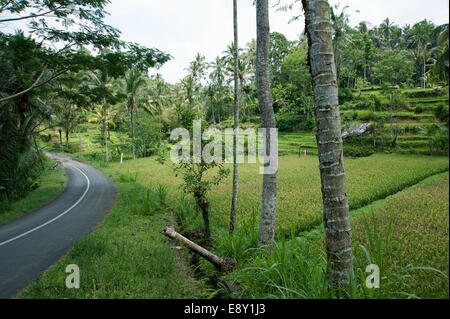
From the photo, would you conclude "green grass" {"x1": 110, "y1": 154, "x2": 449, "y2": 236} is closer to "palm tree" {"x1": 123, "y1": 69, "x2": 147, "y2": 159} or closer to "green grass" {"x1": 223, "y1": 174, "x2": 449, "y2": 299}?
"green grass" {"x1": 223, "y1": 174, "x2": 449, "y2": 299}

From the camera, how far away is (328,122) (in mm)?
2232

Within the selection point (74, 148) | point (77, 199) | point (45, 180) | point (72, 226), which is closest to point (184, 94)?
point (74, 148)

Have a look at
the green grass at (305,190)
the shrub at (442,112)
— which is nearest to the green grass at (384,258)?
the shrub at (442,112)

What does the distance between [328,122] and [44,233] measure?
7.79 meters

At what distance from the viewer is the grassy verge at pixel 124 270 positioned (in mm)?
3672

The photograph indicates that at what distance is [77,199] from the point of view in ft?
35.6

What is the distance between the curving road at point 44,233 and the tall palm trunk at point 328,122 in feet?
15.5

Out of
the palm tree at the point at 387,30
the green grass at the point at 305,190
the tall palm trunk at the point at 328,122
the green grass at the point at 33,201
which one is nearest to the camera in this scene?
the tall palm trunk at the point at 328,122

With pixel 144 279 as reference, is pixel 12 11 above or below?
above

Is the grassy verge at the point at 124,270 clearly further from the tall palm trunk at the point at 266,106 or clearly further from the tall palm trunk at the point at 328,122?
the tall palm trunk at the point at 328,122

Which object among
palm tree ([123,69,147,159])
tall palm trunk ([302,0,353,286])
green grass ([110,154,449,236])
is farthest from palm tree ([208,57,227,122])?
tall palm trunk ([302,0,353,286])

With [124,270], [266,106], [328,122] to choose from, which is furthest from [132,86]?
[328,122]
